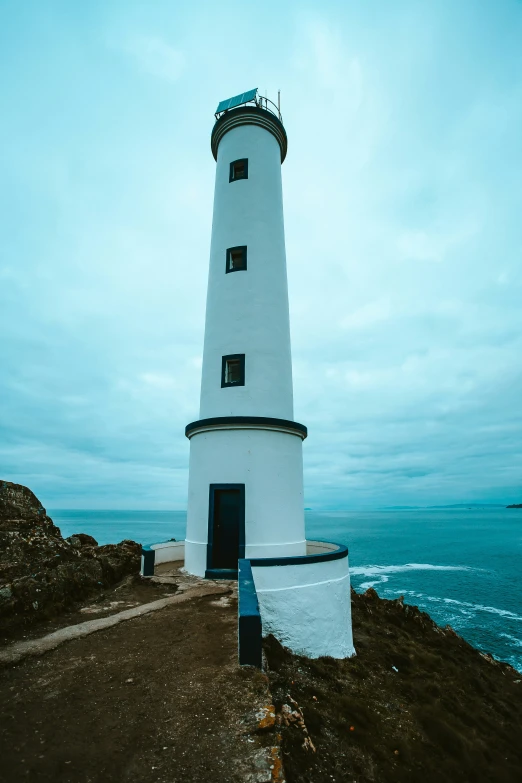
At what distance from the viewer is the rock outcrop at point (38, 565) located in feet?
23.6

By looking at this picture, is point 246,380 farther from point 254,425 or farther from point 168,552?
point 168,552

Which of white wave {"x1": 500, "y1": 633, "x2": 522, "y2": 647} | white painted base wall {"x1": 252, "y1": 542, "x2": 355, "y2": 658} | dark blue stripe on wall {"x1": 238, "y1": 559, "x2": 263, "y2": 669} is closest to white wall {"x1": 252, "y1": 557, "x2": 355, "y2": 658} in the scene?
white painted base wall {"x1": 252, "y1": 542, "x2": 355, "y2": 658}

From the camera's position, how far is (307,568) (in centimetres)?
898

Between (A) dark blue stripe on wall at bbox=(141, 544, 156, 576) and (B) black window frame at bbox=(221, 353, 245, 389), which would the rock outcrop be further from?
(B) black window frame at bbox=(221, 353, 245, 389)

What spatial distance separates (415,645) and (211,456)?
858cm

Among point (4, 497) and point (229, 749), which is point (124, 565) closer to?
point (4, 497)

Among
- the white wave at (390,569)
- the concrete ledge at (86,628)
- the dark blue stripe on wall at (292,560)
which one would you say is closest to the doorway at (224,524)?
the concrete ledge at (86,628)

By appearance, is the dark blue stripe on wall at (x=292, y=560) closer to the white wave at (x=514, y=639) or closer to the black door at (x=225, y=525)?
the black door at (x=225, y=525)

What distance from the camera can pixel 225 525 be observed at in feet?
36.4

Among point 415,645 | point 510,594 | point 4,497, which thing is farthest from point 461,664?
point 510,594

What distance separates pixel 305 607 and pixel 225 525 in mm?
3152

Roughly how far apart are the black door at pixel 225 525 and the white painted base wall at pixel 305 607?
2.39m

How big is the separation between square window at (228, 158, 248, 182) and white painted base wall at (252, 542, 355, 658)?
11924mm

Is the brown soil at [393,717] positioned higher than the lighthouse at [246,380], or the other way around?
the lighthouse at [246,380]
